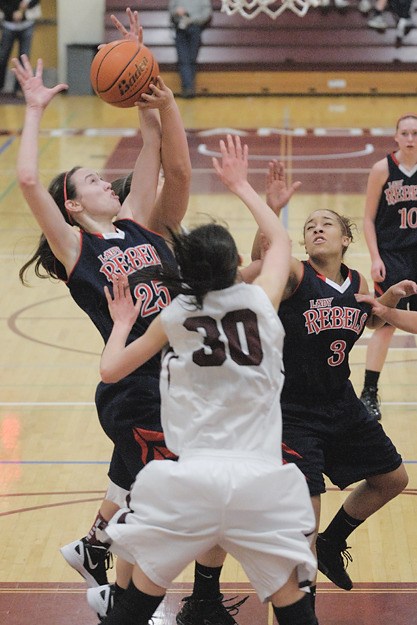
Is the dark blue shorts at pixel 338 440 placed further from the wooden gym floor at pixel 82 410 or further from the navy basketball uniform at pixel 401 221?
the navy basketball uniform at pixel 401 221

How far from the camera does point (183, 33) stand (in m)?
17.9

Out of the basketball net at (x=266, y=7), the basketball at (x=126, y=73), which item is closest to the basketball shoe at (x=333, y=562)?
the basketball at (x=126, y=73)

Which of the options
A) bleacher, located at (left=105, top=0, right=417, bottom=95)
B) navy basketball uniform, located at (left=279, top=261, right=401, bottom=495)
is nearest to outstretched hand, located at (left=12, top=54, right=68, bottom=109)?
navy basketball uniform, located at (left=279, top=261, right=401, bottom=495)

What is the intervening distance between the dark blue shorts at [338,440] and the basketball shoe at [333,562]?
345mm

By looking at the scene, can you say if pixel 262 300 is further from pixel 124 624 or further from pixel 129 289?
pixel 124 624

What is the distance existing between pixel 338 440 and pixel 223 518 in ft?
3.67

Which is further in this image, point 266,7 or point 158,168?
point 266,7

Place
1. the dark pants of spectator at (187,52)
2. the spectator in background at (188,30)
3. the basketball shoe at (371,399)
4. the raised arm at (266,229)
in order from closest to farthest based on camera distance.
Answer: the raised arm at (266,229) < the basketball shoe at (371,399) < the spectator in background at (188,30) < the dark pants of spectator at (187,52)

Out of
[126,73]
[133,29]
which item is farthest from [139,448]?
[133,29]

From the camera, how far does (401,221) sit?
21.5 feet

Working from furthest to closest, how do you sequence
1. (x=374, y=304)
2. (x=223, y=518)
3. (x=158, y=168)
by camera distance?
1. (x=158, y=168)
2. (x=374, y=304)
3. (x=223, y=518)

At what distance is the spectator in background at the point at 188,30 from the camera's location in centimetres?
1778

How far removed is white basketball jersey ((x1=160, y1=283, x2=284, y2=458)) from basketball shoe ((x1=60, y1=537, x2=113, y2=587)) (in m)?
1.15

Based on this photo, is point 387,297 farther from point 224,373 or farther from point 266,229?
point 224,373
